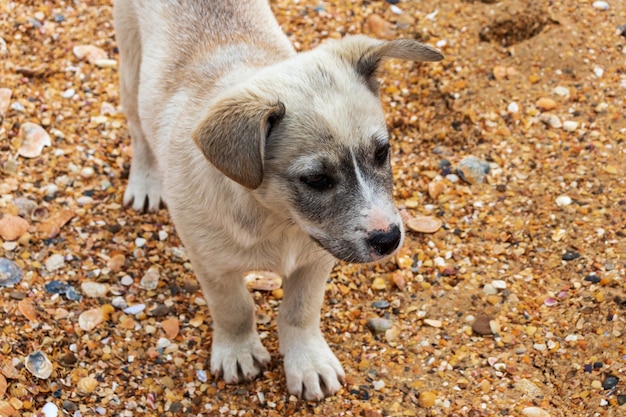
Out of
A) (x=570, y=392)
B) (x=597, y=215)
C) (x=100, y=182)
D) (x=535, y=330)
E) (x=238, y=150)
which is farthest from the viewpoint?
(x=100, y=182)

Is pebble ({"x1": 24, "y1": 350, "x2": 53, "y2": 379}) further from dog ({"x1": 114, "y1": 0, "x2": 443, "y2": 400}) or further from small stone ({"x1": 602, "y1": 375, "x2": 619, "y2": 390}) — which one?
small stone ({"x1": 602, "y1": 375, "x2": 619, "y2": 390})

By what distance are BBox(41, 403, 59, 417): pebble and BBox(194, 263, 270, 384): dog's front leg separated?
87cm

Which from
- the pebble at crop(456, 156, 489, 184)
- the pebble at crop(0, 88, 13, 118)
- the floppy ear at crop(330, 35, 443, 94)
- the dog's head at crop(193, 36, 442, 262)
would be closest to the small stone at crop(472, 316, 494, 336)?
the pebble at crop(456, 156, 489, 184)

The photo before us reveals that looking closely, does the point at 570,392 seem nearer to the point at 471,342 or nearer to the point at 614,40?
the point at 471,342

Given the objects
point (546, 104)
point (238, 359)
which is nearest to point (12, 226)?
point (238, 359)

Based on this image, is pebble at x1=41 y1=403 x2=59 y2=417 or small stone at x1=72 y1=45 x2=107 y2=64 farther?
small stone at x1=72 y1=45 x2=107 y2=64

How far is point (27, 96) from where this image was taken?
6.46 m

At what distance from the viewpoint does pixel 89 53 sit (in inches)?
274

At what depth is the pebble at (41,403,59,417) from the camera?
179 inches

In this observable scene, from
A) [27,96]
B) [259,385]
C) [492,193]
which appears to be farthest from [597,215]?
[27,96]

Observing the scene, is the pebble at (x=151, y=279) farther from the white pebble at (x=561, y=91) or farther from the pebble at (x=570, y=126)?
the white pebble at (x=561, y=91)

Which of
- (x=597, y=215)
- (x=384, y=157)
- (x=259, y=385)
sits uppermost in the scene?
(x=384, y=157)

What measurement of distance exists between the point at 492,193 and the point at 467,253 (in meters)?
0.56

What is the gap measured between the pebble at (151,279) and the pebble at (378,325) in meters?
1.34
